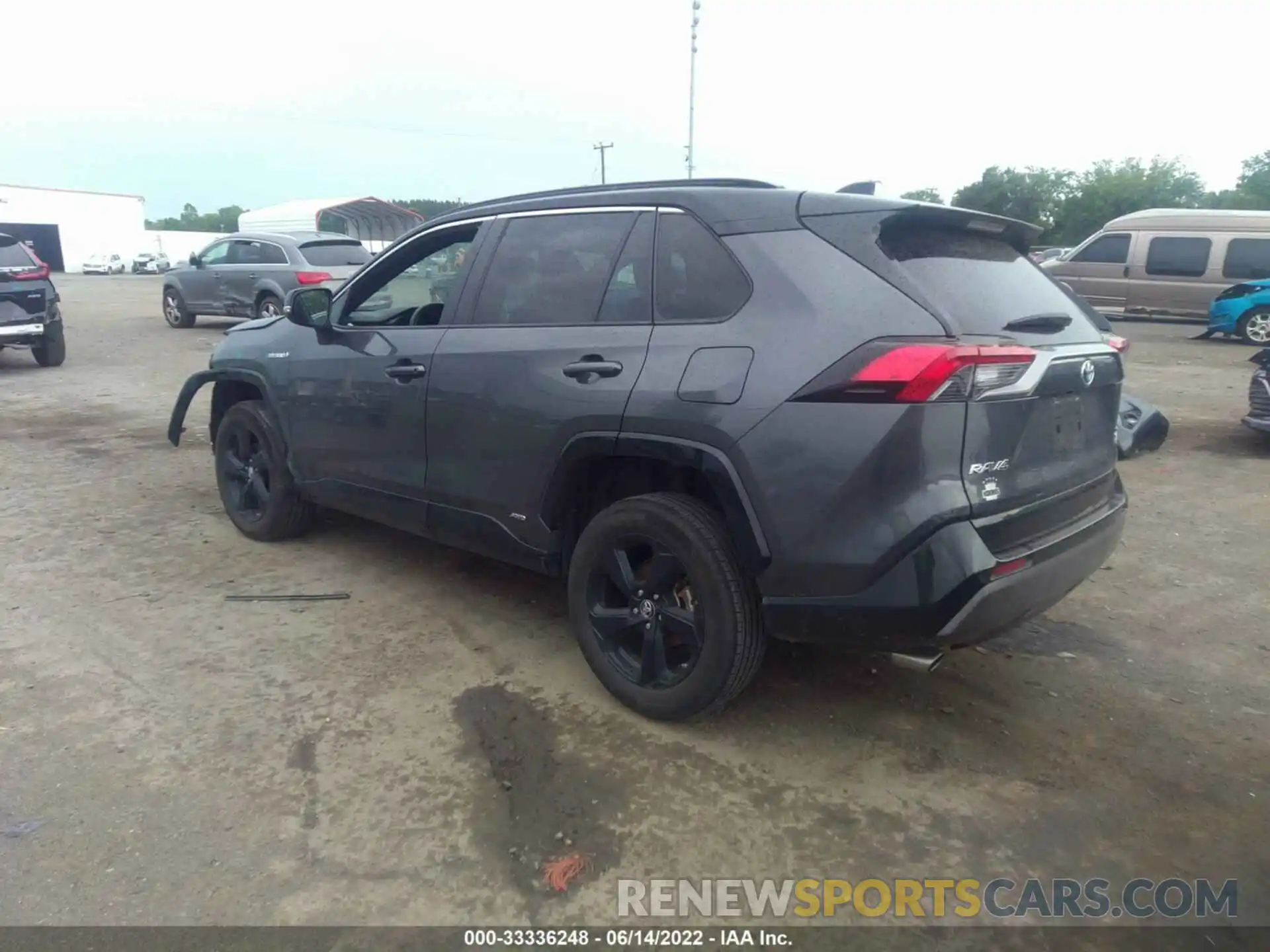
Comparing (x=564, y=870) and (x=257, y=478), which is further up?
(x=257, y=478)

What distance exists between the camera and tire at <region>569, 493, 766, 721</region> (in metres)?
2.79

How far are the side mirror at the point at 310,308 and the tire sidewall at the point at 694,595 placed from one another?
76.2 inches

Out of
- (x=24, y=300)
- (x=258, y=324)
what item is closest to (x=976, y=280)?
(x=258, y=324)

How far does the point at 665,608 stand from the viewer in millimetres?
2971

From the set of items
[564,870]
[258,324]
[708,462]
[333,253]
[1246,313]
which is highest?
[333,253]

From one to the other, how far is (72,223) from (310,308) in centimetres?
6735

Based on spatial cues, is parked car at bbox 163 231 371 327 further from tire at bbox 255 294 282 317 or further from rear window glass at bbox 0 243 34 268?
rear window glass at bbox 0 243 34 268

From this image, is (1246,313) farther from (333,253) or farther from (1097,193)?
(1097,193)

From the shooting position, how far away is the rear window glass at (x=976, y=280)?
2.62 metres

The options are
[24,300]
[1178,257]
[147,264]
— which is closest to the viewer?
[24,300]

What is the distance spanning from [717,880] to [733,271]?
1786 millimetres

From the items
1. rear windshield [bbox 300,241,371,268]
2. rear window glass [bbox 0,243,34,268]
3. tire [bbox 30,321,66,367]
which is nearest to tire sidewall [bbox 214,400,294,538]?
rear window glass [bbox 0,243,34,268]

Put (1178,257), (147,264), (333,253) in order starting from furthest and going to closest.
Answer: (147,264) → (1178,257) → (333,253)

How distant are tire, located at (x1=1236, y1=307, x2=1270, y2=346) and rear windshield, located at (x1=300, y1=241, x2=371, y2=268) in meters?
14.0
